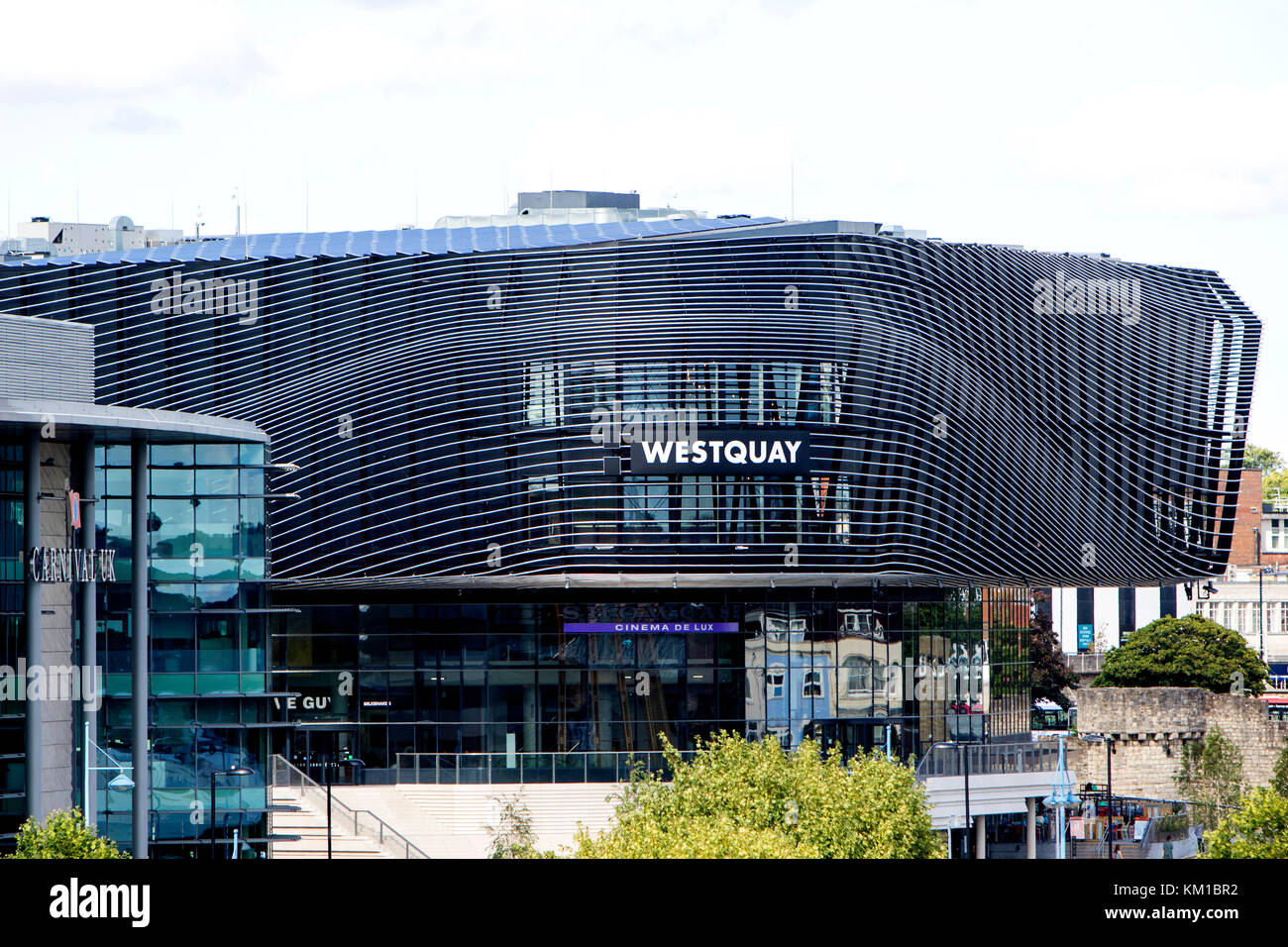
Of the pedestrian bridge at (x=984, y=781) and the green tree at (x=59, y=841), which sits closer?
the green tree at (x=59, y=841)

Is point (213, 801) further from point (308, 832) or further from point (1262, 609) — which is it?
point (1262, 609)

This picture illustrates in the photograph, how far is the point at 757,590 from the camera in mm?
71188

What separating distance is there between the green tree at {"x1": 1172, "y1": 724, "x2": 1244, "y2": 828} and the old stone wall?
2662 mm

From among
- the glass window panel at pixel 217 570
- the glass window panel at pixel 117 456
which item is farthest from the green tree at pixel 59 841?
the glass window panel at pixel 117 456

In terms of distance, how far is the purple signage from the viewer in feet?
232

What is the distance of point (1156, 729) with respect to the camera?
105 meters

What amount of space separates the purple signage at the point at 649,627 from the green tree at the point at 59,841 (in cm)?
3542

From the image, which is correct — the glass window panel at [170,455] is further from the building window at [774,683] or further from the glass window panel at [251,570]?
the building window at [774,683]

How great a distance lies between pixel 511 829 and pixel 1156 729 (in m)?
55.1

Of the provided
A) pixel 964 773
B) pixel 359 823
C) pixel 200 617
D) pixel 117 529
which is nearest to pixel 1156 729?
pixel 964 773

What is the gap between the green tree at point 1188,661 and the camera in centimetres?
11888

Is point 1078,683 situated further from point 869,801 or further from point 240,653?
point 240,653

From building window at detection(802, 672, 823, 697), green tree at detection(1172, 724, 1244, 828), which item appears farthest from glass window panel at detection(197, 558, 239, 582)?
green tree at detection(1172, 724, 1244, 828)
